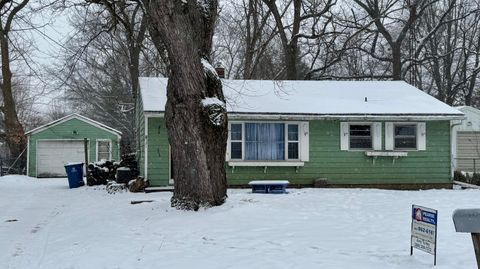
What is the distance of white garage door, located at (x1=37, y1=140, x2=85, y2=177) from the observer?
2762 cm

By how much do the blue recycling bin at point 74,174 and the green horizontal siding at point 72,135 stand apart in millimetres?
8858

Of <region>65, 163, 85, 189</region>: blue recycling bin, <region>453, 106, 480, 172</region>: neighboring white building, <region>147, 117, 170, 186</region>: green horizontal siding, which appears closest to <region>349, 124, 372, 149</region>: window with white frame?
<region>147, 117, 170, 186</region>: green horizontal siding

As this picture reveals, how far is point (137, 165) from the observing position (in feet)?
66.0

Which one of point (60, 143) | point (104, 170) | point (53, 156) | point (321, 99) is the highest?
point (321, 99)

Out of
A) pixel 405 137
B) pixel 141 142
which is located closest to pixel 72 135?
pixel 141 142

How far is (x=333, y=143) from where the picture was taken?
56.5 feet

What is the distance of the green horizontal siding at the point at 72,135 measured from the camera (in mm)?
27359

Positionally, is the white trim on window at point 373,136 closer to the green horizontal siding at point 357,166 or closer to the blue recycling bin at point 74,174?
the green horizontal siding at point 357,166

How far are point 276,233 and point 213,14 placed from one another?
16.8ft

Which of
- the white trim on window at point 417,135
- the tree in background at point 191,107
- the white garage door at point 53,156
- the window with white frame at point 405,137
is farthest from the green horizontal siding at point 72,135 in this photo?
the tree in background at point 191,107

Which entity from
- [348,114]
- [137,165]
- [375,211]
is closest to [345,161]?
[348,114]

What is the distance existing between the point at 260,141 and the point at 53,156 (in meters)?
15.1

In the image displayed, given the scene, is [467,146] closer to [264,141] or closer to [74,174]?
[264,141]

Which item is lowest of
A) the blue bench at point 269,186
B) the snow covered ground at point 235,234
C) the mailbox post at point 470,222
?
the snow covered ground at point 235,234
